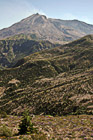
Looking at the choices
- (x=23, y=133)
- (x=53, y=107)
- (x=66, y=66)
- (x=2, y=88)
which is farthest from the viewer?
(x=66, y=66)

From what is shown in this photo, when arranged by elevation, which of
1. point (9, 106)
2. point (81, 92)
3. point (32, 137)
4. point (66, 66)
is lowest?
point (9, 106)

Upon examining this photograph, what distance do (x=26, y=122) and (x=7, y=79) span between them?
127939mm

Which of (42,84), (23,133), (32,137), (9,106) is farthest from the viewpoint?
(42,84)

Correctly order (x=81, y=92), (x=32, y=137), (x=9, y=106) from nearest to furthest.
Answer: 1. (x=32, y=137)
2. (x=81, y=92)
3. (x=9, y=106)

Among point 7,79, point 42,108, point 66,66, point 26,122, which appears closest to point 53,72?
point 66,66

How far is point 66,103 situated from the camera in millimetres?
59094

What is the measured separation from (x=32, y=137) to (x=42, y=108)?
152 ft

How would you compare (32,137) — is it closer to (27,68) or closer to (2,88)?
(2,88)

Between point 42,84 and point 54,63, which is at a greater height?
point 54,63

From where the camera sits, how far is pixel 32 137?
1670 cm

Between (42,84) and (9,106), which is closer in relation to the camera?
(9,106)

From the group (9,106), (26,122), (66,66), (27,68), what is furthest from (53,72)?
(26,122)

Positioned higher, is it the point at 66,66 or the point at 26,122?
the point at 66,66

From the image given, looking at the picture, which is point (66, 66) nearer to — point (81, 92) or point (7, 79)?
point (7, 79)
